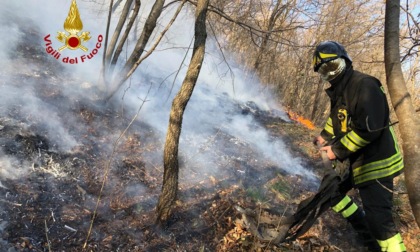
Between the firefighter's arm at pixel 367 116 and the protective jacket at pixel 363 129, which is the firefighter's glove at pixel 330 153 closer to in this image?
the protective jacket at pixel 363 129

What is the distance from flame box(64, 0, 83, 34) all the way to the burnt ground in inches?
41.3

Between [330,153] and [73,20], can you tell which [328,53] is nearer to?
[330,153]

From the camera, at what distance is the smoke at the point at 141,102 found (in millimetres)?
4996

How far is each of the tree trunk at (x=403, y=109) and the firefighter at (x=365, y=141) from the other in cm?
35

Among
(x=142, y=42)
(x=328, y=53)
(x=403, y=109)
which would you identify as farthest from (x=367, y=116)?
(x=142, y=42)

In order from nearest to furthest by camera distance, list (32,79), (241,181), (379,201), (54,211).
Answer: (379,201) → (54,211) → (241,181) → (32,79)

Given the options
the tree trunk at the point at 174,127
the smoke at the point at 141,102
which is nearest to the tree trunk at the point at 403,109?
the tree trunk at the point at 174,127

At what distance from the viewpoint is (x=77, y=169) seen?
4203 mm

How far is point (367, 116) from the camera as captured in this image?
304 centimetres

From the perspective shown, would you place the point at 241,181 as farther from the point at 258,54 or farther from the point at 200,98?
the point at 258,54

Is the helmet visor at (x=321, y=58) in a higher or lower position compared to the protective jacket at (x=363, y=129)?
higher

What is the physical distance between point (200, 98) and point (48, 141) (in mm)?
4593

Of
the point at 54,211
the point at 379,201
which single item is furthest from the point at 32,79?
the point at 379,201

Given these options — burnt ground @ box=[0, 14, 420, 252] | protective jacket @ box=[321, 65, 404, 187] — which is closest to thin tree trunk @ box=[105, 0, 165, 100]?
burnt ground @ box=[0, 14, 420, 252]
